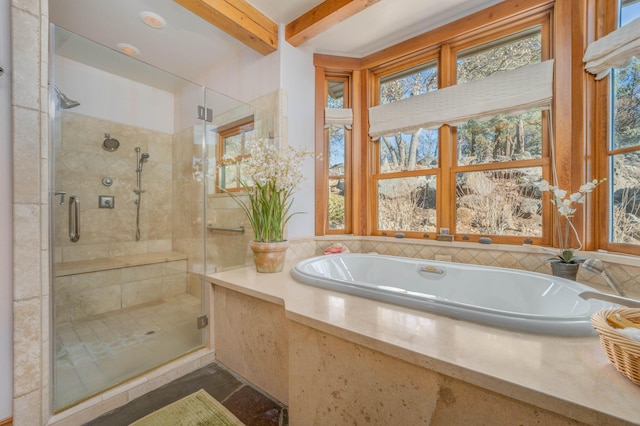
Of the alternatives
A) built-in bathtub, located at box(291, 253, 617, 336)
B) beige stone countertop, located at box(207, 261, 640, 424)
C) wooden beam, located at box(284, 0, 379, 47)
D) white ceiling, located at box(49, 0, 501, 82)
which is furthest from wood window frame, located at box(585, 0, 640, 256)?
wooden beam, located at box(284, 0, 379, 47)

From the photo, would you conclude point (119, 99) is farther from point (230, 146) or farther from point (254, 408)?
point (254, 408)

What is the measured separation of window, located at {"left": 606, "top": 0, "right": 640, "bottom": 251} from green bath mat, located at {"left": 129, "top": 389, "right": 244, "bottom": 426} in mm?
2392

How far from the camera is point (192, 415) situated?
1.36 meters

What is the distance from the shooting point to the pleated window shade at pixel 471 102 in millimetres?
1789

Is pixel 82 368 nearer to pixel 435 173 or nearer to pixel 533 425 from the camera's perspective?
pixel 533 425

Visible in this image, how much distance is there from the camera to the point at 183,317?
2.10 m

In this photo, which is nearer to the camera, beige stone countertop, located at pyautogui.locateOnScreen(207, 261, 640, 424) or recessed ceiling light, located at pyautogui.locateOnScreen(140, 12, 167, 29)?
beige stone countertop, located at pyautogui.locateOnScreen(207, 261, 640, 424)

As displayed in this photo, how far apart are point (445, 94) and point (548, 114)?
2.33 feet

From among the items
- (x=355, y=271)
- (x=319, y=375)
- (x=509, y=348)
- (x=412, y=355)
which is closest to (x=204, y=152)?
(x=355, y=271)

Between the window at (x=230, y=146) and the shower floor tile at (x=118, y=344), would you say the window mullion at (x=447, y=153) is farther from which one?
the shower floor tile at (x=118, y=344)

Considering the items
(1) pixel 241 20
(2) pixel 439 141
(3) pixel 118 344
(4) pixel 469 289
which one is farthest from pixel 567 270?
(3) pixel 118 344

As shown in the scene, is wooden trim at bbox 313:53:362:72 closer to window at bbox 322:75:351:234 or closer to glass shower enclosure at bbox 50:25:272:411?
window at bbox 322:75:351:234

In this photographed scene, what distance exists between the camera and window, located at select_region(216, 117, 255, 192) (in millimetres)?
2283

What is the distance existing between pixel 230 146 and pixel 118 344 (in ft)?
5.72
